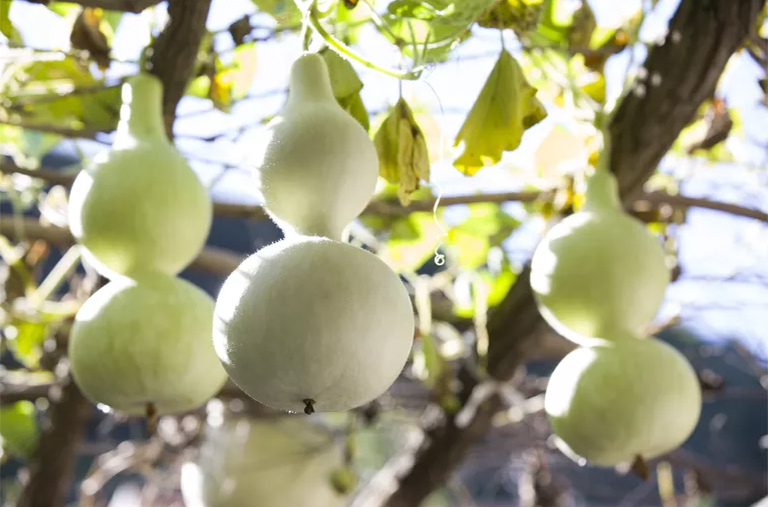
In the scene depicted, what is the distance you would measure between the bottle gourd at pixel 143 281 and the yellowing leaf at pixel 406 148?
0.33 feet

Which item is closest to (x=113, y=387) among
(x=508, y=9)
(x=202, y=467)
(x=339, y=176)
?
(x=339, y=176)

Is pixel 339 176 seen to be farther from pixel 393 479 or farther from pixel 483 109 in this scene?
pixel 393 479

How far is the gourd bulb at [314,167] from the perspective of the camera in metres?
0.29

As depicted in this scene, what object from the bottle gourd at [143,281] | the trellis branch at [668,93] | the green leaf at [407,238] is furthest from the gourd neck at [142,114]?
the green leaf at [407,238]

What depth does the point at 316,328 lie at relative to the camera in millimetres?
235

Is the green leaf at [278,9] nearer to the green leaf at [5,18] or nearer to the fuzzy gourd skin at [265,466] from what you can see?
the green leaf at [5,18]

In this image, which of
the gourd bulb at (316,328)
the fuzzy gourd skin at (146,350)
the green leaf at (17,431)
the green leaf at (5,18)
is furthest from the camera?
the green leaf at (17,431)

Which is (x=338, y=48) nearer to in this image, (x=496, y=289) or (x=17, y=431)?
(x=496, y=289)

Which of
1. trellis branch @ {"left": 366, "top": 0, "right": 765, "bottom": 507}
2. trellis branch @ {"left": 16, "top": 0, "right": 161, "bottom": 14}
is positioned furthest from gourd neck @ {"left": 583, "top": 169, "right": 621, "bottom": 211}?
trellis branch @ {"left": 16, "top": 0, "right": 161, "bottom": 14}

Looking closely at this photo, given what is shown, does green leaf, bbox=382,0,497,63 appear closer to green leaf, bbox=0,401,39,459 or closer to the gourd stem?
the gourd stem

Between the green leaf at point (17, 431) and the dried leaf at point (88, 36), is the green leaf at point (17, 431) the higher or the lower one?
the lower one

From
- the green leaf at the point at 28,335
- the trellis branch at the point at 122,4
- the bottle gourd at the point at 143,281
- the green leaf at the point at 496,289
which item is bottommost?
the green leaf at the point at 28,335

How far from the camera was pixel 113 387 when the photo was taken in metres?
0.35

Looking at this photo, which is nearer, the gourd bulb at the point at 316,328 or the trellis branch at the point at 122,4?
the gourd bulb at the point at 316,328
